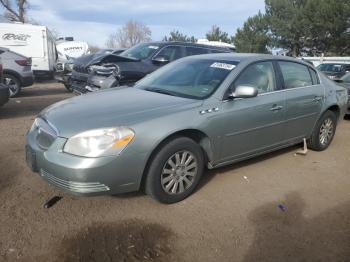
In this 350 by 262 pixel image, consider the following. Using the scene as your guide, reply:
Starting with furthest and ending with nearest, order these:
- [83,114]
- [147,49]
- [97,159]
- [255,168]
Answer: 1. [147,49]
2. [255,168]
3. [83,114]
4. [97,159]

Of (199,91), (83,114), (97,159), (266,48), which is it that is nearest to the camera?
(97,159)

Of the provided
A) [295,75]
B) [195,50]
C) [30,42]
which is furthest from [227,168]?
[30,42]

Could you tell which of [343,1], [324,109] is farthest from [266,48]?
[324,109]

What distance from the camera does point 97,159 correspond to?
339cm

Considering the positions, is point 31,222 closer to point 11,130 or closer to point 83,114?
point 83,114

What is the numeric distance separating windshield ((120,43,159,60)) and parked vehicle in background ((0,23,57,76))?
8020mm

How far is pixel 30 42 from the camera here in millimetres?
16188

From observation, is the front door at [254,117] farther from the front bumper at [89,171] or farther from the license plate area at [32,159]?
the license plate area at [32,159]

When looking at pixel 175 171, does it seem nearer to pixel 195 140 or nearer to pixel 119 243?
pixel 195 140

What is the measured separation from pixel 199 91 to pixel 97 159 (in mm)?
1590

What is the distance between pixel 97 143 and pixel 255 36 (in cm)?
3633

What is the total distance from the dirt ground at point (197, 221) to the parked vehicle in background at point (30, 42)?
39.8ft

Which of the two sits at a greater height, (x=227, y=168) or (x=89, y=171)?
(x=89, y=171)

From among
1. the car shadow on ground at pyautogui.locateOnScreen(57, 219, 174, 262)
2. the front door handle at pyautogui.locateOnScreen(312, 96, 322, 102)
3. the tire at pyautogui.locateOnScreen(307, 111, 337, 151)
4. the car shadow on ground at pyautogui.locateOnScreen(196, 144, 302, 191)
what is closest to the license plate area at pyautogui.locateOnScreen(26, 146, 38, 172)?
the car shadow on ground at pyautogui.locateOnScreen(57, 219, 174, 262)
